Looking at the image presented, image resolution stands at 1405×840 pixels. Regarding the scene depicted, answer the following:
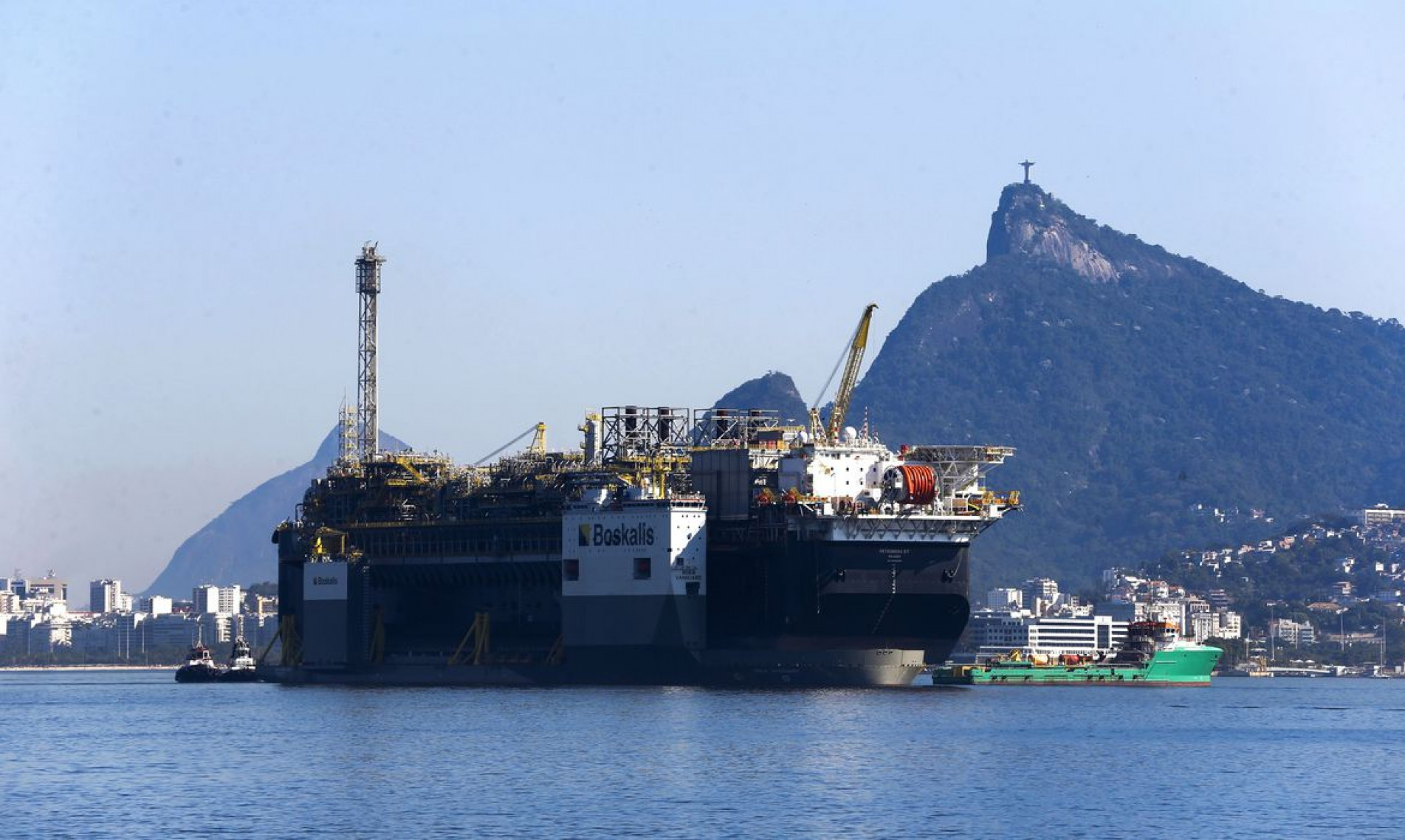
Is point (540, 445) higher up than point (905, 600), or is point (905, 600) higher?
point (540, 445)

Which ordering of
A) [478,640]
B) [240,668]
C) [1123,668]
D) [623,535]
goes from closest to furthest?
1. [623,535]
2. [478,640]
3. [1123,668]
4. [240,668]

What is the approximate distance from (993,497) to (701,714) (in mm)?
31099

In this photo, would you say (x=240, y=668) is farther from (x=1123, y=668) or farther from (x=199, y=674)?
(x=1123, y=668)

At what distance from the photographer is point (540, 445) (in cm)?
16075

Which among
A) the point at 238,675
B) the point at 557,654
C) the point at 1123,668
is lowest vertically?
the point at 238,675

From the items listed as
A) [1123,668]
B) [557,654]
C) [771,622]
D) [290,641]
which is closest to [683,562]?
[771,622]

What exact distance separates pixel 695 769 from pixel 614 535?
5005cm

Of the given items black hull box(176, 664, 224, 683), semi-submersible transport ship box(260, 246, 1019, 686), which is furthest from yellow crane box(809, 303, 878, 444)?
black hull box(176, 664, 224, 683)

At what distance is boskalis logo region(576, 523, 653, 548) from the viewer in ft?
433

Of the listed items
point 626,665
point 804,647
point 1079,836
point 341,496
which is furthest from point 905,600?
point 1079,836

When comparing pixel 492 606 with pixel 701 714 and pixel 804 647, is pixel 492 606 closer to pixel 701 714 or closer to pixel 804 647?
pixel 804 647

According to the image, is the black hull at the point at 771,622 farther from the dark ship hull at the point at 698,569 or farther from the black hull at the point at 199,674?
the black hull at the point at 199,674

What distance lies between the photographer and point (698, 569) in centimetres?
13138

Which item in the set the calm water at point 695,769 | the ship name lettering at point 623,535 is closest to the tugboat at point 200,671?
the calm water at point 695,769
